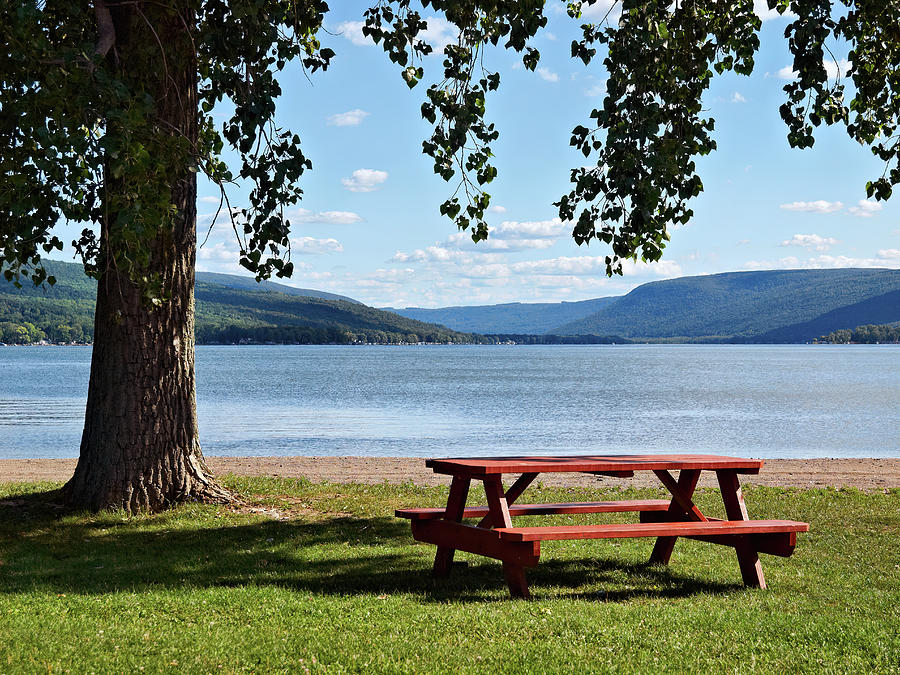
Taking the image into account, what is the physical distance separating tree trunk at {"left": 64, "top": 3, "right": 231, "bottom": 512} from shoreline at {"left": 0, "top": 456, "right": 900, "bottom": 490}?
4639 millimetres

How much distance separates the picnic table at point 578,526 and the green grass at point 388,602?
0.89 ft

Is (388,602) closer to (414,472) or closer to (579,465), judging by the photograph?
(579,465)

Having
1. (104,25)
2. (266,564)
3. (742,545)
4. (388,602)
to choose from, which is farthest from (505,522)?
(104,25)

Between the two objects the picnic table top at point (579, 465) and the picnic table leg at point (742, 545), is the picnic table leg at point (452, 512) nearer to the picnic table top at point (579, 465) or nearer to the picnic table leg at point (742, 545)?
the picnic table top at point (579, 465)

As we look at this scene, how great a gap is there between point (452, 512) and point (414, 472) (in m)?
9.06

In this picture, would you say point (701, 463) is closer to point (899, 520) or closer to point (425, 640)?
point (425, 640)

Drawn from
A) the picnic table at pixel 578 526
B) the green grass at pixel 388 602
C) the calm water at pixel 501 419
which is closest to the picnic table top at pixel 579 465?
the picnic table at pixel 578 526

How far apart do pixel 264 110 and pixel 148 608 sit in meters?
3.92

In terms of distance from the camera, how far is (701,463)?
6.98 metres

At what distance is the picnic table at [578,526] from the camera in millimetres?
6398

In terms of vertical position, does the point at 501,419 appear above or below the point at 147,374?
below

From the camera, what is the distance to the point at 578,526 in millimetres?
6719

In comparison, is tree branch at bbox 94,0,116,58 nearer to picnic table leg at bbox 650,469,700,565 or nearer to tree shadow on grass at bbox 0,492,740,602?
tree shadow on grass at bbox 0,492,740,602

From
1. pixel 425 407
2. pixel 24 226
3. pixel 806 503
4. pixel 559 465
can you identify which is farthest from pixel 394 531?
pixel 425 407
